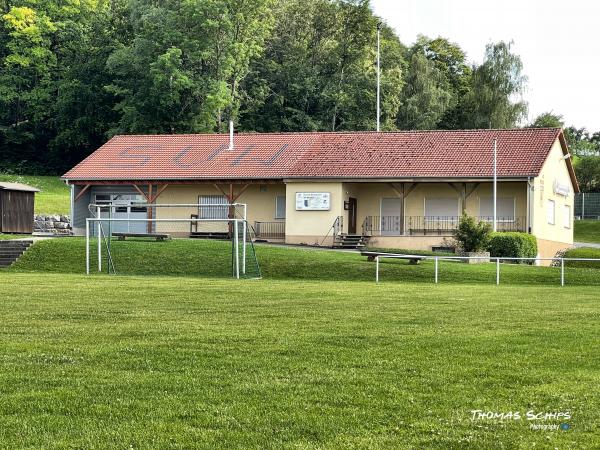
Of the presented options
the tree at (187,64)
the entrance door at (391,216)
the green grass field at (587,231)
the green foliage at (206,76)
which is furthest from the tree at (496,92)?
the entrance door at (391,216)

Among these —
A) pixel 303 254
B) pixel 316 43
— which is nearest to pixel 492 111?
pixel 316 43

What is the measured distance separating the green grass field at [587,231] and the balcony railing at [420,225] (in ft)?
54.2

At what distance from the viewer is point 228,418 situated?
24.0ft

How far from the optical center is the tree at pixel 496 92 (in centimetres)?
7212

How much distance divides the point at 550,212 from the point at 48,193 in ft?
100

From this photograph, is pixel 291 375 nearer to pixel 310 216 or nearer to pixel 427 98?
pixel 310 216

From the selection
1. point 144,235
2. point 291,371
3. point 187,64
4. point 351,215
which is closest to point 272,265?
point 144,235

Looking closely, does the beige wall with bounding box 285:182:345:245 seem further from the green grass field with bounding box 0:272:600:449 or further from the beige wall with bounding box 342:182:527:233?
the green grass field with bounding box 0:272:600:449

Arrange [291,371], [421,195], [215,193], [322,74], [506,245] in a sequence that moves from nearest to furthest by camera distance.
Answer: [291,371] → [506,245] → [421,195] → [215,193] → [322,74]

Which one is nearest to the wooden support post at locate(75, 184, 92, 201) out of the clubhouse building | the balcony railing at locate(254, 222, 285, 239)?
the clubhouse building

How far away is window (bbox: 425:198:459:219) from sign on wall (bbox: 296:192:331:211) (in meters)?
4.61

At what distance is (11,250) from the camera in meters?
34.8

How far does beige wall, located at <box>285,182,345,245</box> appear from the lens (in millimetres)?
42344

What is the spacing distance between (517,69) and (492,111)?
411 centimetres
